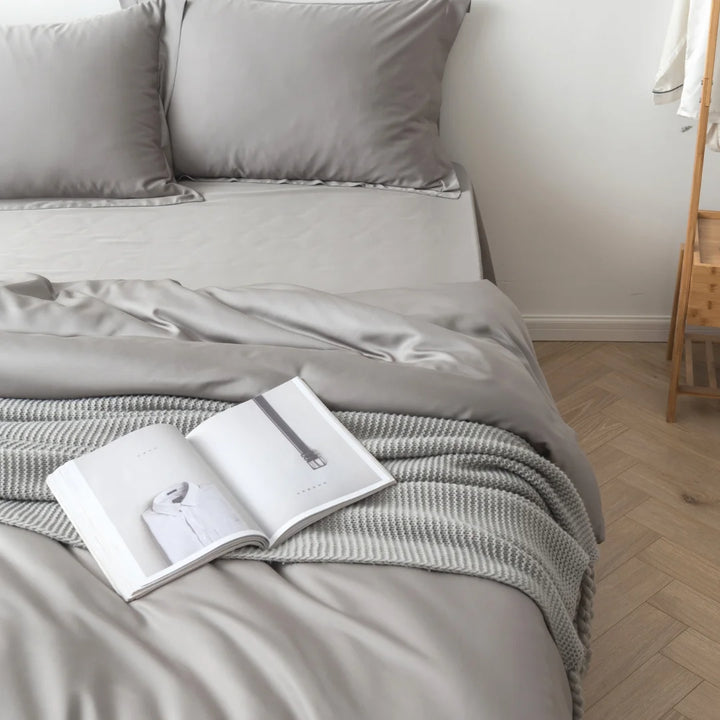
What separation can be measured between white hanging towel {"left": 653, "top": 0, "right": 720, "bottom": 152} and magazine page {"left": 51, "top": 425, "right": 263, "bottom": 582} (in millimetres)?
1492

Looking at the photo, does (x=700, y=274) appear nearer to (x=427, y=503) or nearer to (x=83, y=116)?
(x=427, y=503)

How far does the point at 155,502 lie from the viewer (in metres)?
1.08

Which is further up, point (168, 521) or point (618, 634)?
point (168, 521)

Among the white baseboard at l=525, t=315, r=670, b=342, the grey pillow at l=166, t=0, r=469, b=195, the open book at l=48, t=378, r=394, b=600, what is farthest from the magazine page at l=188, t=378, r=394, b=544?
the white baseboard at l=525, t=315, r=670, b=342

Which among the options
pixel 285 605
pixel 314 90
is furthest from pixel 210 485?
pixel 314 90

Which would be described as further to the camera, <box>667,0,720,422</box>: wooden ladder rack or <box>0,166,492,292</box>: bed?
<box>667,0,720,422</box>: wooden ladder rack

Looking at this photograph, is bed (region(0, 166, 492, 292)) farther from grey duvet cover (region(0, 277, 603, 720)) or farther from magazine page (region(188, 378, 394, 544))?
magazine page (region(188, 378, 394, 544))

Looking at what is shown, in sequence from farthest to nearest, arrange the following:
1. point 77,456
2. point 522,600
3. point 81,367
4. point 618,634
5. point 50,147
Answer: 1. point 50,147
2. point 618,634
3. point 81,367
4. point 77,456
5. point 522,600

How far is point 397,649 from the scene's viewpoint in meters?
0.90

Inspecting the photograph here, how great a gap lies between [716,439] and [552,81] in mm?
974

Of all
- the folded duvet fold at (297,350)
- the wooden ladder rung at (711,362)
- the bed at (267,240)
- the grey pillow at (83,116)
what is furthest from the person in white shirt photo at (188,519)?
the wooden ladder rung at (711,362)

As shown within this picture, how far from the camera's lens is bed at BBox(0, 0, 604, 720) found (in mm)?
871

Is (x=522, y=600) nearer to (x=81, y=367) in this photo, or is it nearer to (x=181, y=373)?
(x=181, y=373)

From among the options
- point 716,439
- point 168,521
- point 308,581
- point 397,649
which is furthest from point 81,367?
point 716,439
